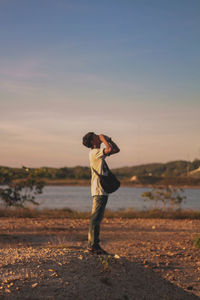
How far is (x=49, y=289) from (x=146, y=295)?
4.67ft

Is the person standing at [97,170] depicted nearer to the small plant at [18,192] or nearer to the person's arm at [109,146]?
the person's arm at [109,146]

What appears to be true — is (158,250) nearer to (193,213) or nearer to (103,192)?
(103,192)

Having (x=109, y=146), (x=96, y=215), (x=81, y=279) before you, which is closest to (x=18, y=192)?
(x=96, y=215)

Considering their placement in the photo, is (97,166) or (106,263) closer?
(106,263)

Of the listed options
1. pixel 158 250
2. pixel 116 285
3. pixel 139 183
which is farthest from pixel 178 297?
pixel 139 183

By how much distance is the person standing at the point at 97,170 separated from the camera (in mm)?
6379

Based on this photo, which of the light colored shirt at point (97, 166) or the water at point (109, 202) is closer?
the light colored shirt at point (97, 166)

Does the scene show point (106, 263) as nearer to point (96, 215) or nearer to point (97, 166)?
point (96, 215)

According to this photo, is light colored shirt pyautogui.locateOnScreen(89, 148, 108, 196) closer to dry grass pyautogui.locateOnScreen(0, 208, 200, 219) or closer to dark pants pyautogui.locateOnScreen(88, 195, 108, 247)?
dark pants pyautogui.locateOnScreen(88, 195, 108, 247)

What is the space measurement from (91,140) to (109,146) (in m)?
0.41

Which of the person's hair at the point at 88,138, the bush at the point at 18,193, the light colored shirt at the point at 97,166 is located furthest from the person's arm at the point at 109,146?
the bush at the point at 18,193

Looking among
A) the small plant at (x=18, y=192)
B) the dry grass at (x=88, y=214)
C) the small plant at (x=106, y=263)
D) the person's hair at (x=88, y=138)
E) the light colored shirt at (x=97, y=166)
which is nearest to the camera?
the small plant at (x=106, y=263)

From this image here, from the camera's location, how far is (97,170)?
257 inches

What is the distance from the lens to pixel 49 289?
5023 mm
